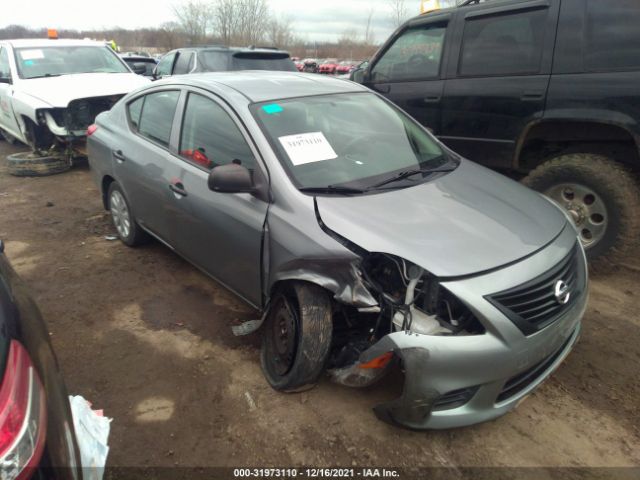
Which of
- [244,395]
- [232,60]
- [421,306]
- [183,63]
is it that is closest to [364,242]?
[421,306]

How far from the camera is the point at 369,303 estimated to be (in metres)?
2.09

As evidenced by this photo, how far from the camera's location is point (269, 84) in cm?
313

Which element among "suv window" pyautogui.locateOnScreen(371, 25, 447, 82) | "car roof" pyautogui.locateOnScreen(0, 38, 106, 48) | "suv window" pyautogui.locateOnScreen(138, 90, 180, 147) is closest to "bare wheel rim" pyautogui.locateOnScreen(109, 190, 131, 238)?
"suv window" pyautogui.locateOnScreen(138, 90, 180, 147)

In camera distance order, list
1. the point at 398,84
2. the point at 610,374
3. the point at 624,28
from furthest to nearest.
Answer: the point at 398,84 < the point at 624,28 < the point at 610,374

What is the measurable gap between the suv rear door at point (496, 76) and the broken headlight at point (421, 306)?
2464 millimetres

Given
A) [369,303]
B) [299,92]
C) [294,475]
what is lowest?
[294,475]

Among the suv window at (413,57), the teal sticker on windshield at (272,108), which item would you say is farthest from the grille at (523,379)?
the suv window at (413,57)

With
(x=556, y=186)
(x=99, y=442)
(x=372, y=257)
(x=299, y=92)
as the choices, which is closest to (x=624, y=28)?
(x=556, y=186)

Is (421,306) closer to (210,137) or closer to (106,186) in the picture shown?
(210,137)

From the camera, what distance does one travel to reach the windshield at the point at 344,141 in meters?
2.59

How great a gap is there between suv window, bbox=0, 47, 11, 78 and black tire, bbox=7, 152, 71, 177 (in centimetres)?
158

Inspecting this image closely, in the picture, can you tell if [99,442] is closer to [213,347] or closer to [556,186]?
A: [213,347]

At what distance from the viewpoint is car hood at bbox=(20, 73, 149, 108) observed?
6.44 metres

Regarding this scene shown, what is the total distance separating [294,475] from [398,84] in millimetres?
4015
